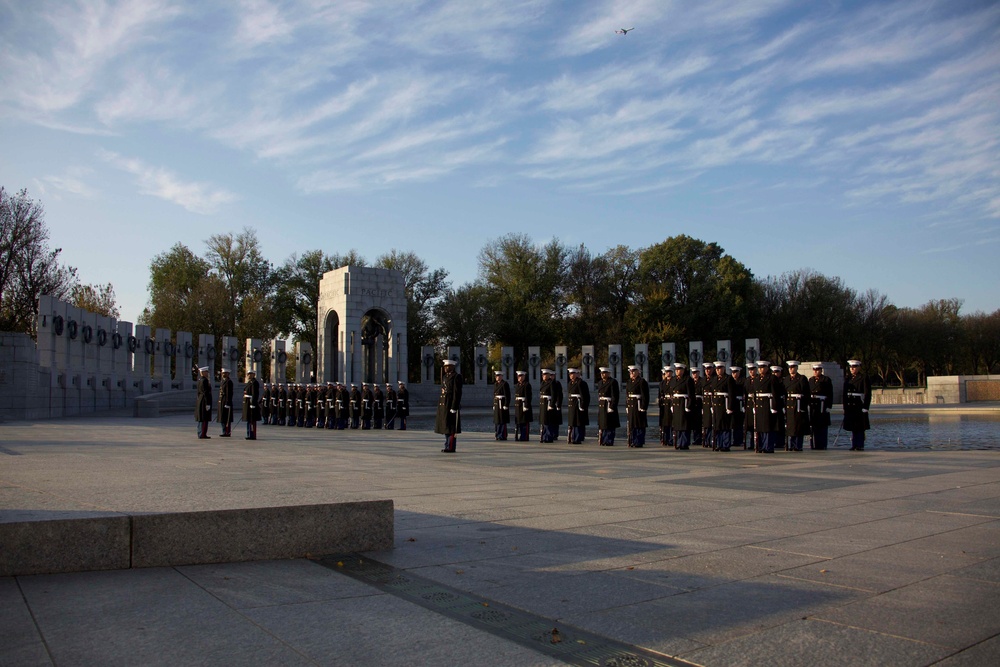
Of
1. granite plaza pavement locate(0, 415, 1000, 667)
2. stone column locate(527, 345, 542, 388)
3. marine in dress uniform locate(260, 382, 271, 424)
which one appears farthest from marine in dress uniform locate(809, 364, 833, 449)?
stone column locate(527, 345, 542, 388)

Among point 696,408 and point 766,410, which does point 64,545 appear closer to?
point 766,410

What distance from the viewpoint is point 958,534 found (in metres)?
6.86

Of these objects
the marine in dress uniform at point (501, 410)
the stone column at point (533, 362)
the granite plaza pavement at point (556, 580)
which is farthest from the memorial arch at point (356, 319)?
the granite plaza pavement at point (556, 580)

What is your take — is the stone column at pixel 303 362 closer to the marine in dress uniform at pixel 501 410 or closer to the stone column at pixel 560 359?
the stone column at pixel 560 359

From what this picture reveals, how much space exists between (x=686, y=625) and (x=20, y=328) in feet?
167

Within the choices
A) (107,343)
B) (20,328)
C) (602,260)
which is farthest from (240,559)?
(602,260)

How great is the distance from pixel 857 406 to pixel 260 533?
14196 millimetres

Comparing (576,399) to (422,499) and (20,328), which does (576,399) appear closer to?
(422,499)

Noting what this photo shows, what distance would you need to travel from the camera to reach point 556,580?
5.33m

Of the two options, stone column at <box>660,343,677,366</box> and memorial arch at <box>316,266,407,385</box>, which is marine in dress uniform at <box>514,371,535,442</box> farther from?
stone column at <box>660,343,677,366</box>

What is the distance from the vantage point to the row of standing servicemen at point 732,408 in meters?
16.7

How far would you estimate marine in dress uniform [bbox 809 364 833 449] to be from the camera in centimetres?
1741

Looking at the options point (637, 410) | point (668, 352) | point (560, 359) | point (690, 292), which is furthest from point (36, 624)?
point (690, 292)

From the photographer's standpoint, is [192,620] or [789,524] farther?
[789,524]
